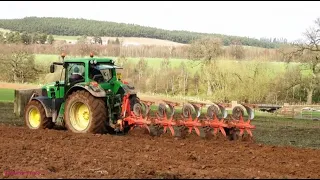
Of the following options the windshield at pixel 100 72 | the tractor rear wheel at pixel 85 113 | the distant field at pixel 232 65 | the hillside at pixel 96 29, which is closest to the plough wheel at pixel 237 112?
the tractor rear wheel at pixel 85 113

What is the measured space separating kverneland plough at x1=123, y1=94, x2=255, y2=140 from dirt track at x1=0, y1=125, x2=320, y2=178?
12.9 inches

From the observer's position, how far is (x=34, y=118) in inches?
565

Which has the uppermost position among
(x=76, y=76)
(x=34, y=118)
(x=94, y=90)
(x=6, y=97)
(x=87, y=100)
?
(x=76, y=76)

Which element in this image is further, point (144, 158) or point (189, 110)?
point (189, 110)

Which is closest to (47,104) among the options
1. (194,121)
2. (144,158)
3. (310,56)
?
(194,121)

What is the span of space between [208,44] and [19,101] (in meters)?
51.0

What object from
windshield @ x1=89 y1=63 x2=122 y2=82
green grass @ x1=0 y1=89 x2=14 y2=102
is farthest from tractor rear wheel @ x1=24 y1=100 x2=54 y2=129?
green grass @ x1=0 y1=89 x2=14 y2=102

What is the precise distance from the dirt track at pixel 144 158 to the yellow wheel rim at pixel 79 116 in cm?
81

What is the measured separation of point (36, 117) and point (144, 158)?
673 centimetres

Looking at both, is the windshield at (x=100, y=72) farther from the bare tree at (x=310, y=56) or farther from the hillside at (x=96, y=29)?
the hillside at (x=96, y=29)

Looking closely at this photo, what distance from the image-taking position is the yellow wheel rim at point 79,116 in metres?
13.0

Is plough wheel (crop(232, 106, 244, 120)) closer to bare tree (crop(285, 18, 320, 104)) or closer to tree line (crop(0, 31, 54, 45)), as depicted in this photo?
bare tree (crop(285, 18, 320, 104))

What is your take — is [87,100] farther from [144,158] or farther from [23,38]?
[23,38]

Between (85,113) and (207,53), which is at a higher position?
(207,53)
